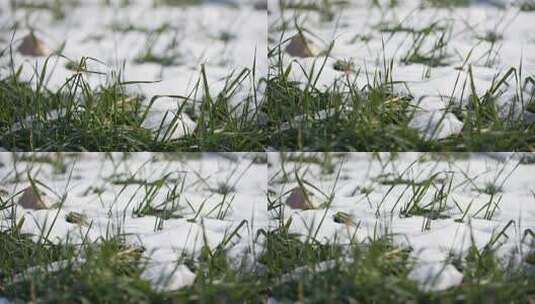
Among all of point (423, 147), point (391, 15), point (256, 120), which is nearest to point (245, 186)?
point (256, 120)

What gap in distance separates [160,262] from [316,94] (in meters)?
0.81

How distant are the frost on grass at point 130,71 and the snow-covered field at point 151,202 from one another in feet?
0.45

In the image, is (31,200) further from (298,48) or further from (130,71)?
(298,48)

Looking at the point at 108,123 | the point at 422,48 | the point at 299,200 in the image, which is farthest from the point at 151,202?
the point at 422,48

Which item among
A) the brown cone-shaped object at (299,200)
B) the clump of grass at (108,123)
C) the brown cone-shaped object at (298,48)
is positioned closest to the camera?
the brown cone-shaped object at (299,200)

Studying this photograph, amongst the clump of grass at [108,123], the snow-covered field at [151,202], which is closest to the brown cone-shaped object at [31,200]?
the snow-covered field at [151,202]

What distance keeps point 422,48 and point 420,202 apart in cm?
81

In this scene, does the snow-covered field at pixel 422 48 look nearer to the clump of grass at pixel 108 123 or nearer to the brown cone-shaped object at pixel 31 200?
the clump of grass at pixel 108 123

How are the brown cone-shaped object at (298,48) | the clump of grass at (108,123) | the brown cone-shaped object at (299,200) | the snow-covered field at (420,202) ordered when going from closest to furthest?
the snow-covered field at (420,202)
the brown cone-shaped object at (299,200)
the clump of grass at (108,123)
the brown cone-shaped object at (298,48)

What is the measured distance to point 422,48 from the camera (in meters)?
3.30

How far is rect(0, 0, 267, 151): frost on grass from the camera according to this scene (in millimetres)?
2789

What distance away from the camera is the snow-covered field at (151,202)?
7.97ft

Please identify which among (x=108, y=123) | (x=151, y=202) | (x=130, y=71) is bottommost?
(x=151, y=202)

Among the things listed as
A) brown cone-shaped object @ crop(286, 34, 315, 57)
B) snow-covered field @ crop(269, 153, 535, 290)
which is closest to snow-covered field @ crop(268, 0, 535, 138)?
brown cone-shaped object @ crop(286, 34, 315, 57)
